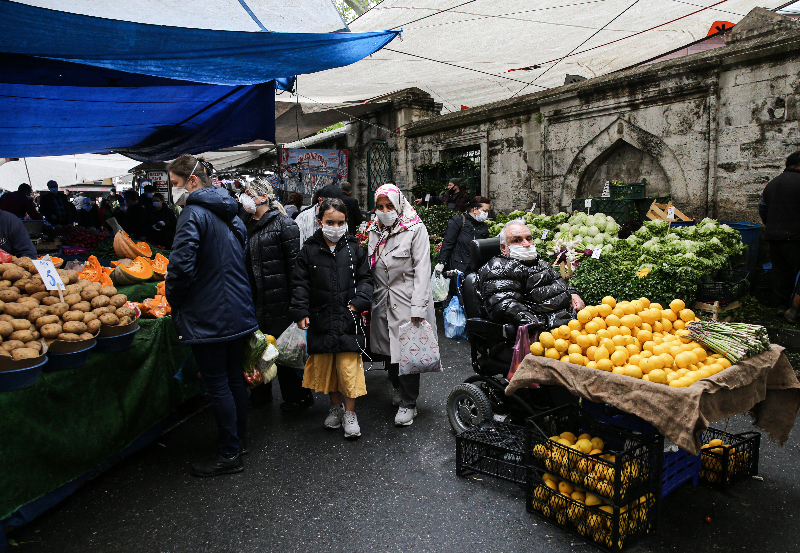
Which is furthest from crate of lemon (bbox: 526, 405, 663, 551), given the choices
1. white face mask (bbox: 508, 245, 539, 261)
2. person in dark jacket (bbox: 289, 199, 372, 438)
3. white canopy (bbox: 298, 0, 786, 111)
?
white canopy (bbox: 298, 0, 786, 111)

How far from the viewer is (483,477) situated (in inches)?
146

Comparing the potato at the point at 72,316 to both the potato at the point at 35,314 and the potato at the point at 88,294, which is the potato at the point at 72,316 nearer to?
the potato at the point at 35,314

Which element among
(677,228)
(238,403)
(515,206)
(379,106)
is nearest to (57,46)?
(238,403)

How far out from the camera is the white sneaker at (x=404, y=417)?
4.55 m

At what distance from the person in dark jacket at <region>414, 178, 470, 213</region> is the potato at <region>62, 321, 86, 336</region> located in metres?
7.58

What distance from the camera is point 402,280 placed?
175 inches

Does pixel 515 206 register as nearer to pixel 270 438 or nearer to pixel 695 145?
pixel 695 145

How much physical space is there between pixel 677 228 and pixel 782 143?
1.70 metres

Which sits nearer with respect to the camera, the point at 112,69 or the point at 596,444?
the point at 596,444

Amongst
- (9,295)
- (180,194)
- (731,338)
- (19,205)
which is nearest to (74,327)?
(9,295)

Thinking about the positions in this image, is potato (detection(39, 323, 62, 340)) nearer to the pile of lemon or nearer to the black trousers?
the pile of lemon

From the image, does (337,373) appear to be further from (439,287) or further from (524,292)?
(439,287)

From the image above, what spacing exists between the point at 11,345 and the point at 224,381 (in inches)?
51.5

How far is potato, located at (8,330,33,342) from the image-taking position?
3199 mm
